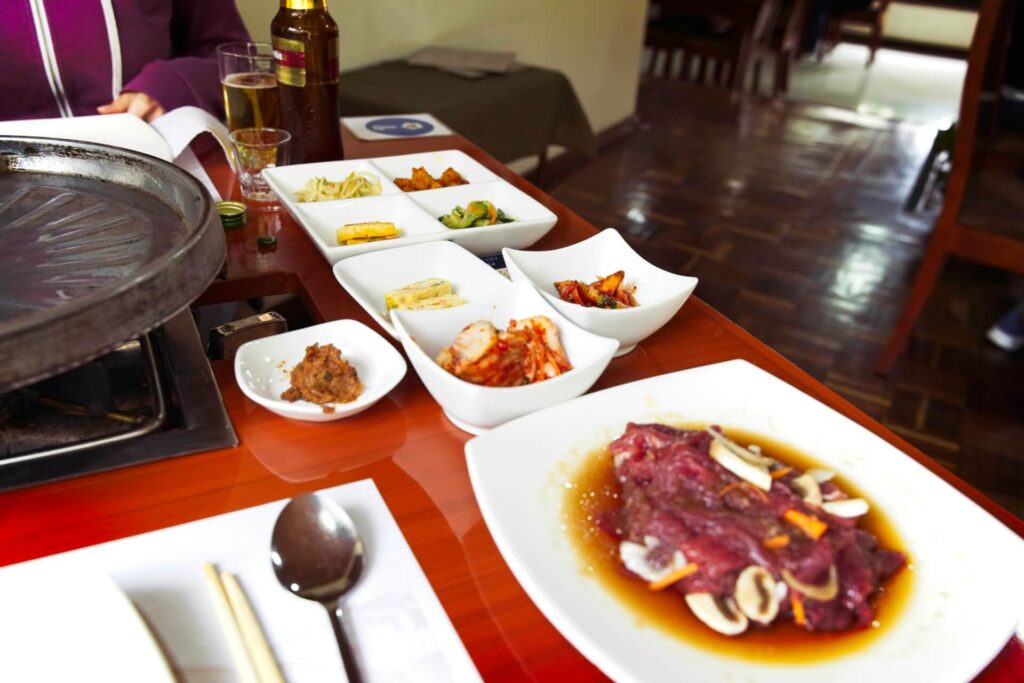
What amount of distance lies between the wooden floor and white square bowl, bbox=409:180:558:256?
55.5 inches

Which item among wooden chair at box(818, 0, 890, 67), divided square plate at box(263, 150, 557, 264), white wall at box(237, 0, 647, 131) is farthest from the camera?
wooden chair at box(818, 0, 890, 67)

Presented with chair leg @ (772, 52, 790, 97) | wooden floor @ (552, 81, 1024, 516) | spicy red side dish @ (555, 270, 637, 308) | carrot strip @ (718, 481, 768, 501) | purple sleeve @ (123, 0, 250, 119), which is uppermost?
purple sleeve @ (123, 0, 250, 119)

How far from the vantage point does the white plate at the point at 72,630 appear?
1.62ft

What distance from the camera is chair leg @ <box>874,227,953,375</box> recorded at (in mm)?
2184

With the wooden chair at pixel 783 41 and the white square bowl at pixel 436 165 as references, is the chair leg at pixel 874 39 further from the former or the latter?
the white square bowl at pixel 436 165

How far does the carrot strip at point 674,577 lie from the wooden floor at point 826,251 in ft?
5.47

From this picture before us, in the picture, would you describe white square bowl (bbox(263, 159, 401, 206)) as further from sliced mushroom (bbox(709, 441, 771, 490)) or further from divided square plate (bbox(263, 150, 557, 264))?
sliced mushroom (bbox(709, 441, 771, 490))

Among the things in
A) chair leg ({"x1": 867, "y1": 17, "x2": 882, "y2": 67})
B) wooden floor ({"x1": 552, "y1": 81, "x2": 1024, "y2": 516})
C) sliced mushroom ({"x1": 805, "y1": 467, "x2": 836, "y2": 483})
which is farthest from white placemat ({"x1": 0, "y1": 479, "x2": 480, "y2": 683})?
chair leg ({"x1": 867, "y1": 17, "x2": 882, "y2": 67})

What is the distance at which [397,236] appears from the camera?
1.08m

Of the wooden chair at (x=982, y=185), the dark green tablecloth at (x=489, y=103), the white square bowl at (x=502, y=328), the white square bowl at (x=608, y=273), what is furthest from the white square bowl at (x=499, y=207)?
the wooden chair at (x=982, y=185)

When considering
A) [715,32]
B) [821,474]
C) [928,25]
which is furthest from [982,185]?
[928,25]

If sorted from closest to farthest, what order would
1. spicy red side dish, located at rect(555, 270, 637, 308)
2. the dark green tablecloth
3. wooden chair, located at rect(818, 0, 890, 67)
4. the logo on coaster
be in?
spicy red side dish, located at rect(555, 270, 637, 308) < the logo on coaster < the dark green tablecloth < wooden chair, located at rect(818, 0, 890, 67)

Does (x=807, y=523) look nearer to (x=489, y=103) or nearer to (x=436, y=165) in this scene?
(x=436, y=165)

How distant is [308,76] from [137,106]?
329 millimetres
